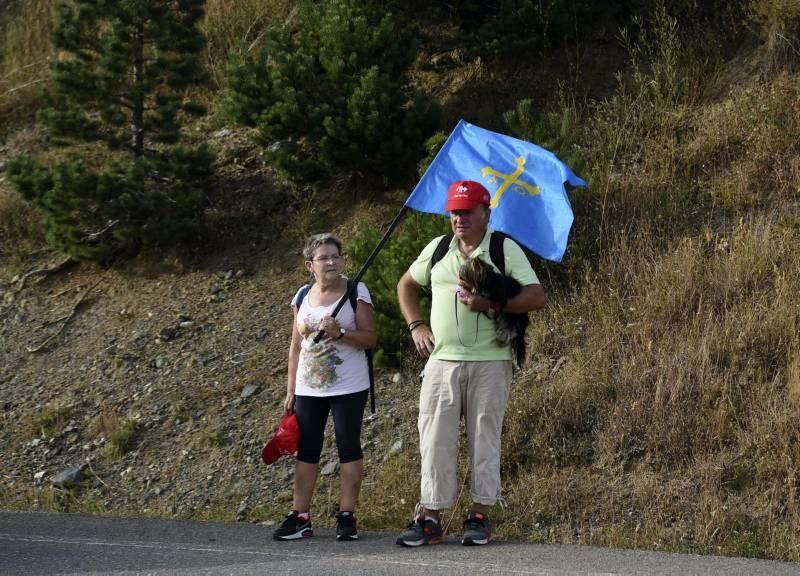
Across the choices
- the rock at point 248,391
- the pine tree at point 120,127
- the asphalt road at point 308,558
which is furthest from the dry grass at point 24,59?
the asphalt road at point 308,558

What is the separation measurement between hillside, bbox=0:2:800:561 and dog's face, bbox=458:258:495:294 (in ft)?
5.30

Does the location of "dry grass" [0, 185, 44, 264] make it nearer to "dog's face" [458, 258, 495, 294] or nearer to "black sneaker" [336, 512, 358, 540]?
"black sneaker" [336, 512, 358, 540]

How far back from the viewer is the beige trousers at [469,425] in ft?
21.1

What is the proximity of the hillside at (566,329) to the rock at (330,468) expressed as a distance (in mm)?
12

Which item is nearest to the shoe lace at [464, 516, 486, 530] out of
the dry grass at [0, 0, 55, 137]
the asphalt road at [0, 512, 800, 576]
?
the asphalt road at [0, 512, 800, 576]

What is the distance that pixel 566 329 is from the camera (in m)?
8.87

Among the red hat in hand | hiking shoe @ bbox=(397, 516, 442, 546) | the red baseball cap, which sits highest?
the red baseball cap

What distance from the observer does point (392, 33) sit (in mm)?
11141

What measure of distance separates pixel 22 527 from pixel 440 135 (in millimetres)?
4706

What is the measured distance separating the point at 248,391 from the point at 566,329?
8.36 feet

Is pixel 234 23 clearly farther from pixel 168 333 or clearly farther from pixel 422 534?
pixel 422 534

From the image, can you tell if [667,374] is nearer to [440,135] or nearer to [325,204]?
[440,135]

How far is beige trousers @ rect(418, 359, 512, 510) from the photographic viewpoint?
21.1 ft

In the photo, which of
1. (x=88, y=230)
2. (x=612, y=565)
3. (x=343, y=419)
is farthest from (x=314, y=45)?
(x=612, y=565)
